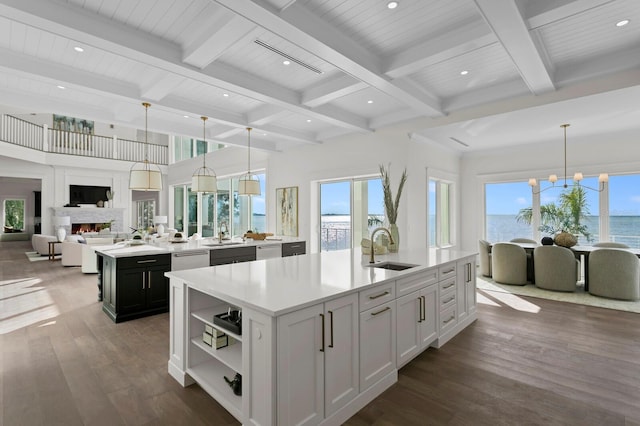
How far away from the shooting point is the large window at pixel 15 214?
14.0m

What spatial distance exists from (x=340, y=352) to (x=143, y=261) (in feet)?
10.3

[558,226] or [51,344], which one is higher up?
[558,226]

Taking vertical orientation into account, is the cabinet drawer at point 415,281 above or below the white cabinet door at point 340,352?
above

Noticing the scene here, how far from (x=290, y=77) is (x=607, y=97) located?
4.01m

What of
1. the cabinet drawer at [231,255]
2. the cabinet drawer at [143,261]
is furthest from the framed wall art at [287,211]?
the cabinet drawer at [143,261]

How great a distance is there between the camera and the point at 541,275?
541 centimetres

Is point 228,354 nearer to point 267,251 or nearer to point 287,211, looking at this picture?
point 267,251

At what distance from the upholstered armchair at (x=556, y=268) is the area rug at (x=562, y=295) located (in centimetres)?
12

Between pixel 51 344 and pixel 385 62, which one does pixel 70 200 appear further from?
pixel 385 62

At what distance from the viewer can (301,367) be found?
172 centimetres

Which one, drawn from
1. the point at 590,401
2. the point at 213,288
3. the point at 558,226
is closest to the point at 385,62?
the point at 213,288

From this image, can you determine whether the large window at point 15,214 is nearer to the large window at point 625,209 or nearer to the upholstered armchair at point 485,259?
the upholstered armchair at point 485,259

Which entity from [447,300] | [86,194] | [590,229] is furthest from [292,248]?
[86,194]

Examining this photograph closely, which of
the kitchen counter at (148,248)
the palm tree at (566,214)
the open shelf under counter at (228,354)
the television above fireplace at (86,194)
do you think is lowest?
the open shelf under counter at (228,354)
